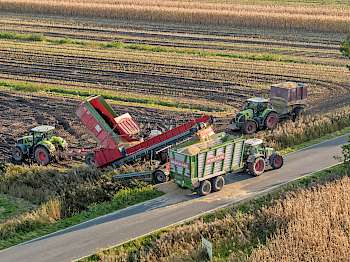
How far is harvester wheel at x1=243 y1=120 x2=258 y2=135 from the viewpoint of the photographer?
28478 millimetres

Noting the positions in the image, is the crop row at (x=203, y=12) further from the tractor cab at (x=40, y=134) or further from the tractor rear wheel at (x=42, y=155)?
the tractor rear wheel at (x=42, y=155)

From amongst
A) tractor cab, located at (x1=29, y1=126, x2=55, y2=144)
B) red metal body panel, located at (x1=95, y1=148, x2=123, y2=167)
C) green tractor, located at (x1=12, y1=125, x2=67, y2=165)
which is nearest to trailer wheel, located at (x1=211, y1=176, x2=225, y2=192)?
red metal body panel, located at (x1=95, y1=148, x2=123, y2=167)

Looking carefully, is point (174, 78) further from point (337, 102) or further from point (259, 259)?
point (259, 259)

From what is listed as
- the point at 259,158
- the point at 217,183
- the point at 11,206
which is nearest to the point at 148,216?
the point at 217,183

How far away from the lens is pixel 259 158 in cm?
2398

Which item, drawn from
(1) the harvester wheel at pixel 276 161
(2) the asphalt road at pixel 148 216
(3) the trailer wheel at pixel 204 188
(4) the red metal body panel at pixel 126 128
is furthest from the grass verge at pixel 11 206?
(1) the harvester wheel at pixel 276 161

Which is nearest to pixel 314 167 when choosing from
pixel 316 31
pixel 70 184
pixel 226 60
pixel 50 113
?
pixel 70 184

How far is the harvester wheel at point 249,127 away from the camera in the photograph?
93.4ft

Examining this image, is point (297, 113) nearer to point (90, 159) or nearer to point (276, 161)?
point (276, 161)

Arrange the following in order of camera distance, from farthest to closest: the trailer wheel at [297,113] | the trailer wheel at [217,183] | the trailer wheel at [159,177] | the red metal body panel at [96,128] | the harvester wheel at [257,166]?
the trailer wheel at [297,113] → the red metal body panel at [96,128] → the harvester wheel at [257,166] → the trailer wheel at [159,177] → the trailer wheel at [217,183]

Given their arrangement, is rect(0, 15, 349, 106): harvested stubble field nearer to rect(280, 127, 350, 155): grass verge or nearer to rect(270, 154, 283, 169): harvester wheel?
rect(280, 127, 350, 155): grass verge

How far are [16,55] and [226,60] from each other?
1409 centimetres

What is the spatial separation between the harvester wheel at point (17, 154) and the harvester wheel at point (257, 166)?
8.72m

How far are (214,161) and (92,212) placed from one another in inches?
170
